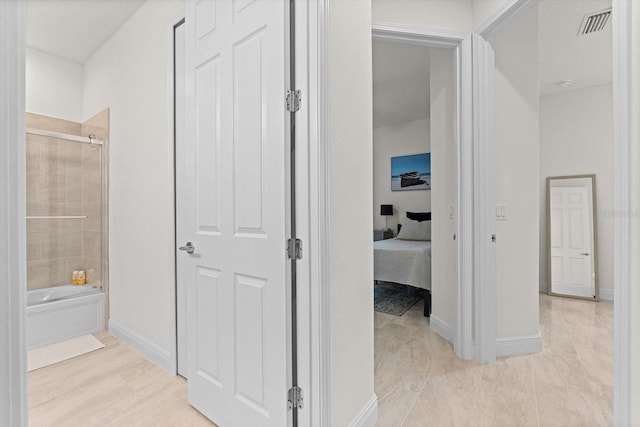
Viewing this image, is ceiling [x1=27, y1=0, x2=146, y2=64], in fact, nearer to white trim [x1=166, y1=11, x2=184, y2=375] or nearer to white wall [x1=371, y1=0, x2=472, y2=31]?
white trim [x1=166, y1=11, x2=184, y2=375]

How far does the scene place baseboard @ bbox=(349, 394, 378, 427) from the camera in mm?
1493

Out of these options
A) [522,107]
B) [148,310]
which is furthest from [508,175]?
[148,310]

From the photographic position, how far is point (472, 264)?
2.30 metres

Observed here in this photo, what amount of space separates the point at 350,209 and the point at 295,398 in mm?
843

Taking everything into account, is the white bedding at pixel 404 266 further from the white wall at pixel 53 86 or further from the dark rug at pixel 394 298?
the white wall at pixel 53 86

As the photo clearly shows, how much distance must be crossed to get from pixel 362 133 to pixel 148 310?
83.3 inches

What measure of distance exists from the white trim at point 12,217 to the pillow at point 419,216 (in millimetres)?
5363

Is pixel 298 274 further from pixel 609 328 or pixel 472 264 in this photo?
pixel 609 328

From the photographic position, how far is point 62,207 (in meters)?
3.24

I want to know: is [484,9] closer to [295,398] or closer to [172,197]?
[172,197]

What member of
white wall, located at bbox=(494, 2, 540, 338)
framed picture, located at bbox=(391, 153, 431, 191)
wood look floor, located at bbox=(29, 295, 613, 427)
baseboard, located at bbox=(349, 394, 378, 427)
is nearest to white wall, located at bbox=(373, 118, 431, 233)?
framed picture, located at bbox=(391, 153, 431, 191)

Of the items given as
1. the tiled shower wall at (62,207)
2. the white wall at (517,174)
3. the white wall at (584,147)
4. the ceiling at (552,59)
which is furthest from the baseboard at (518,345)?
the tiled shower wall at (62,207)

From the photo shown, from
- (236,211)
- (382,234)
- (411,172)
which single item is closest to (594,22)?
(411,172)

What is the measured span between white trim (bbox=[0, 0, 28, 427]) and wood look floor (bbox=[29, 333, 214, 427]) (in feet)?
4.48
